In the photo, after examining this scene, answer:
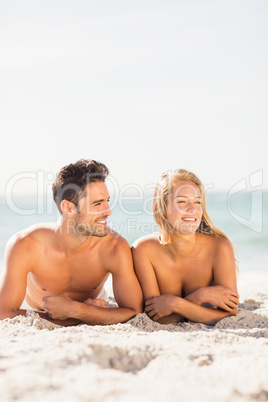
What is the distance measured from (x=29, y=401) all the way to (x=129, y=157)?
24.8m

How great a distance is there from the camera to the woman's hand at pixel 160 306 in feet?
10.6

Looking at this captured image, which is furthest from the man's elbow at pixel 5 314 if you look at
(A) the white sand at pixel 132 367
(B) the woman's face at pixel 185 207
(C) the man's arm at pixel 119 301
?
(B) the woman's face at pixel 185 207

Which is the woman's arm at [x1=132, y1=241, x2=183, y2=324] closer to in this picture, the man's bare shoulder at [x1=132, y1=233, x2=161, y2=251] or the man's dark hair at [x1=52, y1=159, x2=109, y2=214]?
the man's bare shoulder at [x1=132, y1=233, x2=161, y2=251]

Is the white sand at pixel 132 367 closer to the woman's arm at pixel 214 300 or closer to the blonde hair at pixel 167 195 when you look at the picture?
the woman's arm at pixel 214 300

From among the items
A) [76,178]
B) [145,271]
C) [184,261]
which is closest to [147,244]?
[145,271]

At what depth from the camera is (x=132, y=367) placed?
1941 mm

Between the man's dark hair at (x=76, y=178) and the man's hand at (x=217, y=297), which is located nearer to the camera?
the man's hand at (x=217, y=297)

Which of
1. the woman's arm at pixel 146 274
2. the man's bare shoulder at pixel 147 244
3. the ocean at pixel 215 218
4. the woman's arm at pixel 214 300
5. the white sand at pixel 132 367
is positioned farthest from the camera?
the ocean at pixel 215 218

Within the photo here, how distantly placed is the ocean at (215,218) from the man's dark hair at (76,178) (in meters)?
8.07

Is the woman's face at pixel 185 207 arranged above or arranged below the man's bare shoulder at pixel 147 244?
above

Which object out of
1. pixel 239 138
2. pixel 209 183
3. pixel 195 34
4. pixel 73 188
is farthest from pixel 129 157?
pixel 73 188

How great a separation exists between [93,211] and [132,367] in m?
1.67

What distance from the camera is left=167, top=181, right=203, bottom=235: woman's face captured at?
338cm

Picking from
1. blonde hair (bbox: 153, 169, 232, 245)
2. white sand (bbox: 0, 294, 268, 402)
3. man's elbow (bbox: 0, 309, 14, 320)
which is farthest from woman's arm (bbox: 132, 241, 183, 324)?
man's elbow (bbox: 0, 309, 14, 320)
